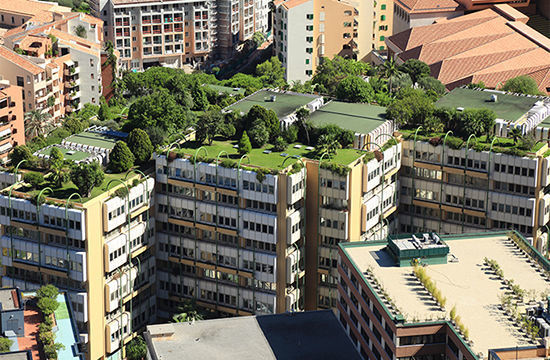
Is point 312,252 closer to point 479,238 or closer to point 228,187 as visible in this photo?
point 228,187

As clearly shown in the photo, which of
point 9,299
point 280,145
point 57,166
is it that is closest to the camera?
point 9,299

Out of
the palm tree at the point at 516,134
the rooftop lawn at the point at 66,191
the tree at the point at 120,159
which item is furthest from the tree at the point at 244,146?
the palm tree at the point at 516,134

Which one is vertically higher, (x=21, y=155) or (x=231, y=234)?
(x=21, y=155)

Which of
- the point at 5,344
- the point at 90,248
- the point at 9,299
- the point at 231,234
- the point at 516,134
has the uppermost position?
the point at 516,134

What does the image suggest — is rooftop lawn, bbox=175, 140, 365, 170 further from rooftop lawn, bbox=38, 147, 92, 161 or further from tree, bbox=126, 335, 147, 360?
tree, bbox=126, 335, 147, 360

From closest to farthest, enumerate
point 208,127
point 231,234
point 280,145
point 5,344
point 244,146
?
point 5,344 < point 231,234 < point 244,146 < point 280,145 < point 208,127

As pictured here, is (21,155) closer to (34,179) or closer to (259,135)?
(34,179)

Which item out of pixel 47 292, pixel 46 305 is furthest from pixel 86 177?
pixel 46 305
